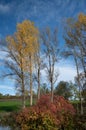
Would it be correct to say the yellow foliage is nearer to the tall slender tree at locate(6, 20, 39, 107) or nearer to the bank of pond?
the tall slender tree at locate(6, 20, 39, 107)

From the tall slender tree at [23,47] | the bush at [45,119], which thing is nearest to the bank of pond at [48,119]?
the bush at [45,119]

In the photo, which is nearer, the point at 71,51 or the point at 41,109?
the point at 41,109

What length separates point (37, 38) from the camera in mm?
31203

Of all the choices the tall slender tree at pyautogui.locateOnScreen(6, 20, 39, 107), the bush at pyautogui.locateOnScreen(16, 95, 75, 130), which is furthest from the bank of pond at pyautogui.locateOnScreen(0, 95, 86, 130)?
the tall slender tree at pyautogui.locateOnScreen(6, 20, 39, 107)

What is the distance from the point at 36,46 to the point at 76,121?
14.7m

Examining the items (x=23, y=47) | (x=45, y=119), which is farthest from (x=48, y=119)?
(x=23, y=47)

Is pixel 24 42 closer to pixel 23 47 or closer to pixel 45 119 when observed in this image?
pixel 23 47

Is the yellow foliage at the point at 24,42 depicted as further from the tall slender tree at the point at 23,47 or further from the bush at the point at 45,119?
the bush at the point at 45,119

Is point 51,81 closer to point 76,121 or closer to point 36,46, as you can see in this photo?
point 36,46

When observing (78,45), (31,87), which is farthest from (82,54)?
(31,87)

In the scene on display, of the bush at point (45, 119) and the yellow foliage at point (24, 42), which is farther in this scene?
the yellow foliage at point (24, 42)

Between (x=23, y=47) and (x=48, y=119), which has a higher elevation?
(x=23, y=47)

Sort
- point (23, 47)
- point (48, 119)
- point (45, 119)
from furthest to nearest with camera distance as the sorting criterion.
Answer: point (23, 47), point (48, 119), point (45, 119)

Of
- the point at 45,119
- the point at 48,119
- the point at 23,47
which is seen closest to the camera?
the point at 45,119
